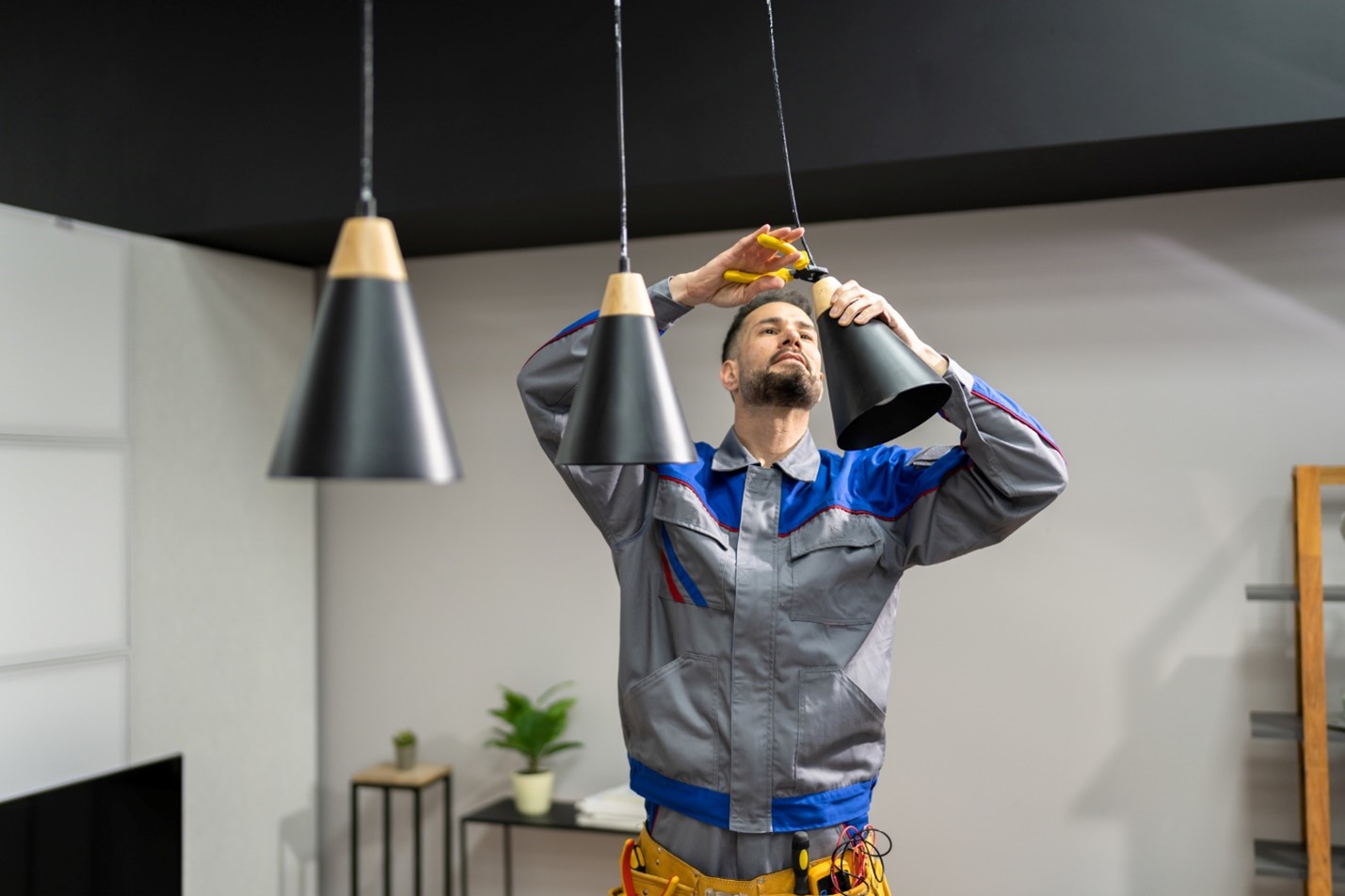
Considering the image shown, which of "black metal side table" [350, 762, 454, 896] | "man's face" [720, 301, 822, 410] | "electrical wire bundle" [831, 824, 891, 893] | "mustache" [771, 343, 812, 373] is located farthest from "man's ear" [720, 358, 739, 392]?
"black metal side table" [350, 762, 454, 896]

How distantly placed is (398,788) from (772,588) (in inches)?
80.1

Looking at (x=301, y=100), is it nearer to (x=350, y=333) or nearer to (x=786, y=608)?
(x=786, y=608)

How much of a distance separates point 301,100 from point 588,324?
5.70 feet

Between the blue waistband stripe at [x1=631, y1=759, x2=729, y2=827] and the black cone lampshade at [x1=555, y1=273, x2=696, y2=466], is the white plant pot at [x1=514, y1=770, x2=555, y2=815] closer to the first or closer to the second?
the blue waistband stripe at [x1=631, y1=759, x2=729, y2=827]

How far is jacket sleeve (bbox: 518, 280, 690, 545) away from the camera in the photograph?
1988 mm

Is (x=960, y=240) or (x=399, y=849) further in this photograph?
(x=399, y=849)

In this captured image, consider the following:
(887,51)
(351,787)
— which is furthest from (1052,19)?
(351,787)

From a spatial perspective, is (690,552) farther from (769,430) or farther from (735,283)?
(735,283)

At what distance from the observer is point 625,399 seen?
1.28 metres

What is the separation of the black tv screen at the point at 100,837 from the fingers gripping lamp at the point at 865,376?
7.63 ft

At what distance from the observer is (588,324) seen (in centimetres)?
197

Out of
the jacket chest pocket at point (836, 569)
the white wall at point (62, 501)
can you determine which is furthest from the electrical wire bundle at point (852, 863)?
the white wall at point (62, 501)

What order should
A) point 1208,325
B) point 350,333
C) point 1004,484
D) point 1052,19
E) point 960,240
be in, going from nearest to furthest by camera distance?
point 350,333 → point 1004,484 → point 1052,19 → point 1208,325 → point 960,240

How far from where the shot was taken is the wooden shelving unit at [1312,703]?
273 cm
